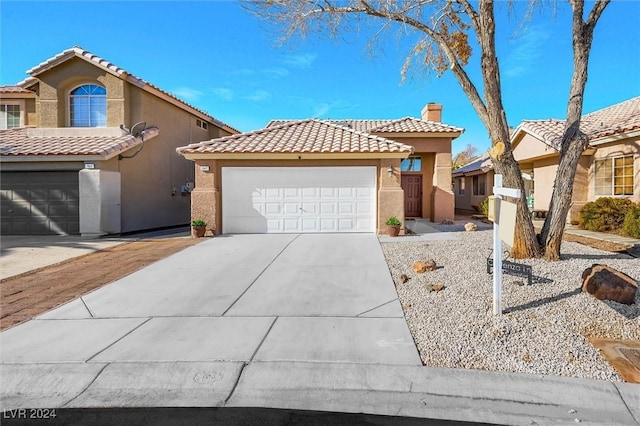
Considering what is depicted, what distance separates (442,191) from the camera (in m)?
15.6

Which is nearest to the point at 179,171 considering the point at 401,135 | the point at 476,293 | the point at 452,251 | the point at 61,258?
the point at 61,258

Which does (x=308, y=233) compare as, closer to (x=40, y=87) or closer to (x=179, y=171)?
(x=179, y=171)

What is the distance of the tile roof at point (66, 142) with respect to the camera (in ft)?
40.1

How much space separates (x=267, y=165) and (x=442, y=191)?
8.57m

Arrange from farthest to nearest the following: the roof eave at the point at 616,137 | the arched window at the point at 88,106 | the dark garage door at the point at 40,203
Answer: the arched window at the point at 88,106
the dark garage door at the point at 40,203
the roof eave at the point at 616,137

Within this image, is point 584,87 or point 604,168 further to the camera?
point 604,168

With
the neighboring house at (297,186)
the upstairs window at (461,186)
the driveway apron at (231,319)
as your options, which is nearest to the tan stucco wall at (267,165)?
the neighboring house at (297,186)

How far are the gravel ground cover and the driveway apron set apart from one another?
1.19 ft

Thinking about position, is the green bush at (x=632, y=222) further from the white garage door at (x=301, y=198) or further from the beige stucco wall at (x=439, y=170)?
the white garage door at (x=301, y=198)

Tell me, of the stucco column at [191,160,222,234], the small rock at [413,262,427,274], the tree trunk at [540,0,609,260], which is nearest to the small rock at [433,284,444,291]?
the small rock at [413,262,427,274]

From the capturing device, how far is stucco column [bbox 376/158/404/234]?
11592 mm

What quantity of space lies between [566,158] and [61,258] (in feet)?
41.4

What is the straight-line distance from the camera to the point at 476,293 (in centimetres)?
530

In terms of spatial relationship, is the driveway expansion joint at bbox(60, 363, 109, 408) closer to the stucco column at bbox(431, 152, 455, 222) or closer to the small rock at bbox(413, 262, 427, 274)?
the small rock at bbox(413, 262, 427, 274)
